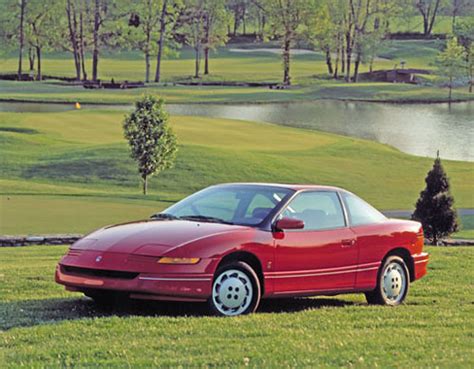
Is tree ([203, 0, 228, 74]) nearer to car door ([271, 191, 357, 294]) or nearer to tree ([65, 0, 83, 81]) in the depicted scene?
tree ([65, 0, 83, 81])

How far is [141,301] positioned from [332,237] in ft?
6.87

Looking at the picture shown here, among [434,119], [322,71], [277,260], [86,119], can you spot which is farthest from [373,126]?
[277,260]

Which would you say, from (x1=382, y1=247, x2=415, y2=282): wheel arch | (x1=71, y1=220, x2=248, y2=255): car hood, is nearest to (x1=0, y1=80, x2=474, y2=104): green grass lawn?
(x1=382, y1=247, x2=415, y2=282): wheel arch

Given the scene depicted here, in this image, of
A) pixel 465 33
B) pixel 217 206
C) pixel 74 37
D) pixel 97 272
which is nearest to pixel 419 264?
pixel 217 206

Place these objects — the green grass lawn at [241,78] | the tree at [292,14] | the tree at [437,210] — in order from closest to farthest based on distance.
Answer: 1. the tree at [437,210]
2. the green grass lawn at [241,78]
3. the tree at [292,14]

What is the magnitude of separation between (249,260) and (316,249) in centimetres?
94

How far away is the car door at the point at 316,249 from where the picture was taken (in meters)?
11.1

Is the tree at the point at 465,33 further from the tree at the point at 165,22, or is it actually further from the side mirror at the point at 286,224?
the side mirror at the point at 286,224

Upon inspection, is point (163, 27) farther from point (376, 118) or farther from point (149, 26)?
point (376, 118)

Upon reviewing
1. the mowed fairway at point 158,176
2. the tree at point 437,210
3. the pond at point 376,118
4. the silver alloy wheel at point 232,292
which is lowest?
the pond at point 376,118

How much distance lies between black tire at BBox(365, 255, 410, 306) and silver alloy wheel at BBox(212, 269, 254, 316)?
2.02 metres

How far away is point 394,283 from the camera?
40.0ft

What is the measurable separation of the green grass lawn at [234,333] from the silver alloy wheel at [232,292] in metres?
0.20

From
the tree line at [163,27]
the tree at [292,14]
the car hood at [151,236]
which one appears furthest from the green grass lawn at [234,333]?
Answer: the tree at [292,14]
